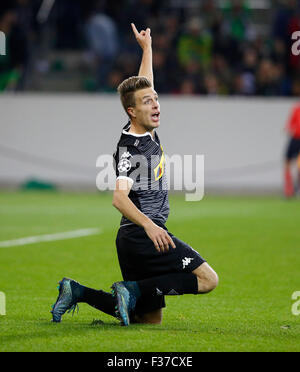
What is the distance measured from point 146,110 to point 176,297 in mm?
2425

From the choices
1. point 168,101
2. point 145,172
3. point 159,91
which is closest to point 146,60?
point 145,172

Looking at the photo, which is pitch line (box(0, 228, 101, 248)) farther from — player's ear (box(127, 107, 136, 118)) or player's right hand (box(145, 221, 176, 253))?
player's right hand (box(145, 221, 176, 253))

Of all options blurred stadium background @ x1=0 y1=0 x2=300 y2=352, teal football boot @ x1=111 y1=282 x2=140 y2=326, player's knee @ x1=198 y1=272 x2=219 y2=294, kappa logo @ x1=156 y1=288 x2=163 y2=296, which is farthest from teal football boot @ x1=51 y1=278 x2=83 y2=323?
blurred stadium background @ x1=0 y1=0 x2=300 y2=352

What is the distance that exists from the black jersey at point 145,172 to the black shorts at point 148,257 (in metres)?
0.13

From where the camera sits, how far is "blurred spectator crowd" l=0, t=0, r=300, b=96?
76.3ft

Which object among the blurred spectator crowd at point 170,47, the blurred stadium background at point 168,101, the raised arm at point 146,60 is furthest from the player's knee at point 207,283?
the blurred spectator crowd at point 170,47

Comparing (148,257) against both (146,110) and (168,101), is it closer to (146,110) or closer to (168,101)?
(146,110)

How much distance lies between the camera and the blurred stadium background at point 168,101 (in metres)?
23.1

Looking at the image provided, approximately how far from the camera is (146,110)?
663cm

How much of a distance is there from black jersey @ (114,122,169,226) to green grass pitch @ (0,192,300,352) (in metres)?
0.91
